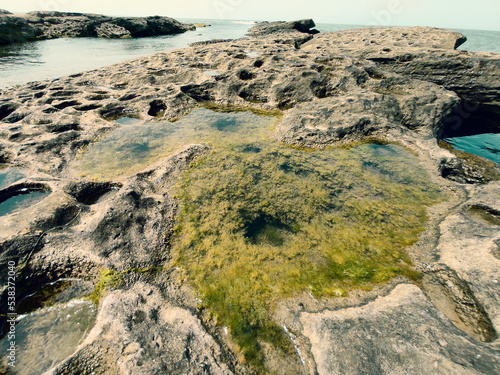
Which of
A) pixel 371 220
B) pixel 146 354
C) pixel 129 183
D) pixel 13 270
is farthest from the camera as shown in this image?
pixel 129 183

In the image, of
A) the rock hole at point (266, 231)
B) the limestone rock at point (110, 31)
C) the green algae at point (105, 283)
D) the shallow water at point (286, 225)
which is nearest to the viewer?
the green algae at point (105, 283)

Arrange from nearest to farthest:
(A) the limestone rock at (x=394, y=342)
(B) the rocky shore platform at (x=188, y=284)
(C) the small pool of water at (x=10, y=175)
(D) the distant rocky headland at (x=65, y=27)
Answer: (A) the limestone rock at (x=394, y=342) < (B) the rocky shore platform at (x=188, y=284) < (C) the small pool of water at (x=10, y=175) < (D) the distant rocky headland at (x=65, y=27)

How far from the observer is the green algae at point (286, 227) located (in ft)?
8.32

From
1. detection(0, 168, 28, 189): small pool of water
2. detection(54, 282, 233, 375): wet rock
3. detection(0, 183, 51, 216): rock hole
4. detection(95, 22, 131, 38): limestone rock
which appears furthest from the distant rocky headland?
detection(54, 282, 233, 375): wet rock

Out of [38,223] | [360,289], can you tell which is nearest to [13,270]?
[38,223]

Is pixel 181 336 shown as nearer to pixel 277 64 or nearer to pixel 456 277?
pixel 456 277

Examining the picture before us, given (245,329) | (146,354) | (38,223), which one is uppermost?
(38,223)

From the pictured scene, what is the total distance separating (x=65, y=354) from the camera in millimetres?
1994

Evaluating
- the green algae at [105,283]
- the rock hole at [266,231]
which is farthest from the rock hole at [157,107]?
the green algae at [105,283]

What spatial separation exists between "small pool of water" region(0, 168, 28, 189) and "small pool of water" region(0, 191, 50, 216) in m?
0.78

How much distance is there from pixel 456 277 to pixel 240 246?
255cm

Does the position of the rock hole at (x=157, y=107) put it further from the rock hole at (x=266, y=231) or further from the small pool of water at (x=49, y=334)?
the small pool of water at (x=49, y=334)

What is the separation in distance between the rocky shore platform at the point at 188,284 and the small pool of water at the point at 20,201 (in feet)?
0.37

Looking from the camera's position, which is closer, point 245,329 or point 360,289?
point 245,329
